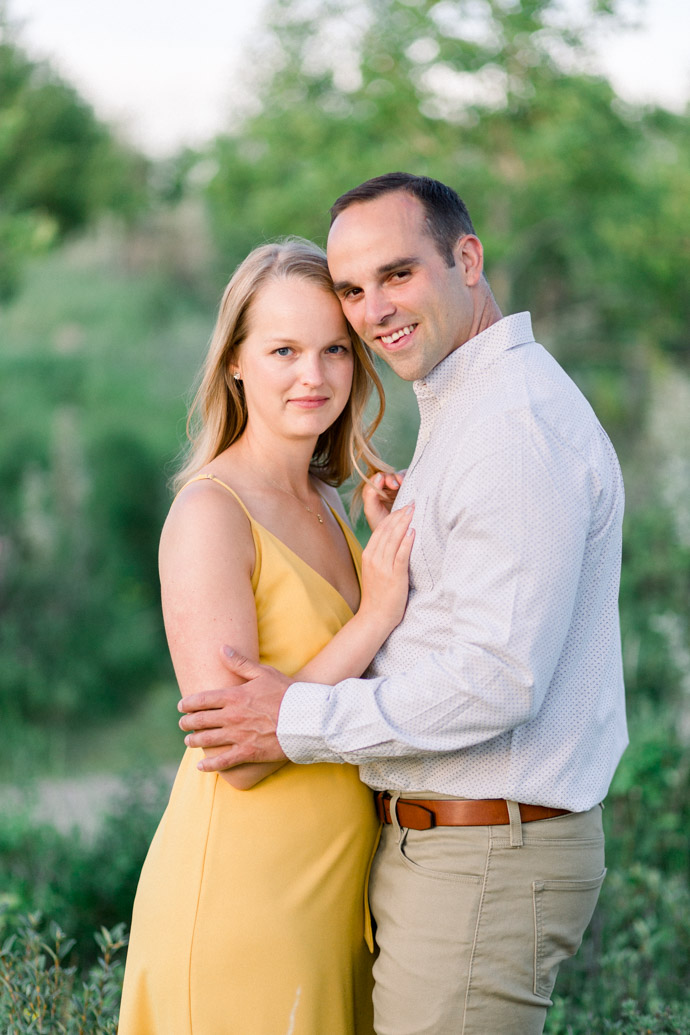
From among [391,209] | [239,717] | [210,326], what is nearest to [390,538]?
[239,717]

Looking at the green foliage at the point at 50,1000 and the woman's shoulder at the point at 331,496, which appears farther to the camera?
the woman's shoulder at the point at 331,496

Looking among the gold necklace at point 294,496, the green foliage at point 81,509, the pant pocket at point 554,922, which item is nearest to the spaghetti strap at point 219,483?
the gold necklace at point 294,496

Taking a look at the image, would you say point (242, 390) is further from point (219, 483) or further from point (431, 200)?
point (431, 200)

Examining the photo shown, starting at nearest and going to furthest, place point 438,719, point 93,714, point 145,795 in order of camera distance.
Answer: point 438,719
point 145,795
point 93,714

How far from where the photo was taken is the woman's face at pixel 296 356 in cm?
232

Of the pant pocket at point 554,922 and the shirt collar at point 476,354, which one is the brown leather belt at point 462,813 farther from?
the shirt collar at point 476,354

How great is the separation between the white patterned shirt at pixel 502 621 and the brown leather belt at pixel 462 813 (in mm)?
32

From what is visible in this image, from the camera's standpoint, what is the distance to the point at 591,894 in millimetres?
2092

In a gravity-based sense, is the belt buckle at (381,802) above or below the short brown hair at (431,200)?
below

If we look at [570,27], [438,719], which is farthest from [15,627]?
[570,27]

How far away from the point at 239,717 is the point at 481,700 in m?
0.48

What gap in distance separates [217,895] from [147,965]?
0.25 metres

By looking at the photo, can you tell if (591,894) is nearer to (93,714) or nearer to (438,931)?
(438,931)

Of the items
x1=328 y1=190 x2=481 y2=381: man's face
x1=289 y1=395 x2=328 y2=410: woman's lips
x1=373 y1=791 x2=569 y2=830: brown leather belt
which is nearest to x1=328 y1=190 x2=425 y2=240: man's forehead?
x1=328 y1=190 x2=481 y2=381: man's face
